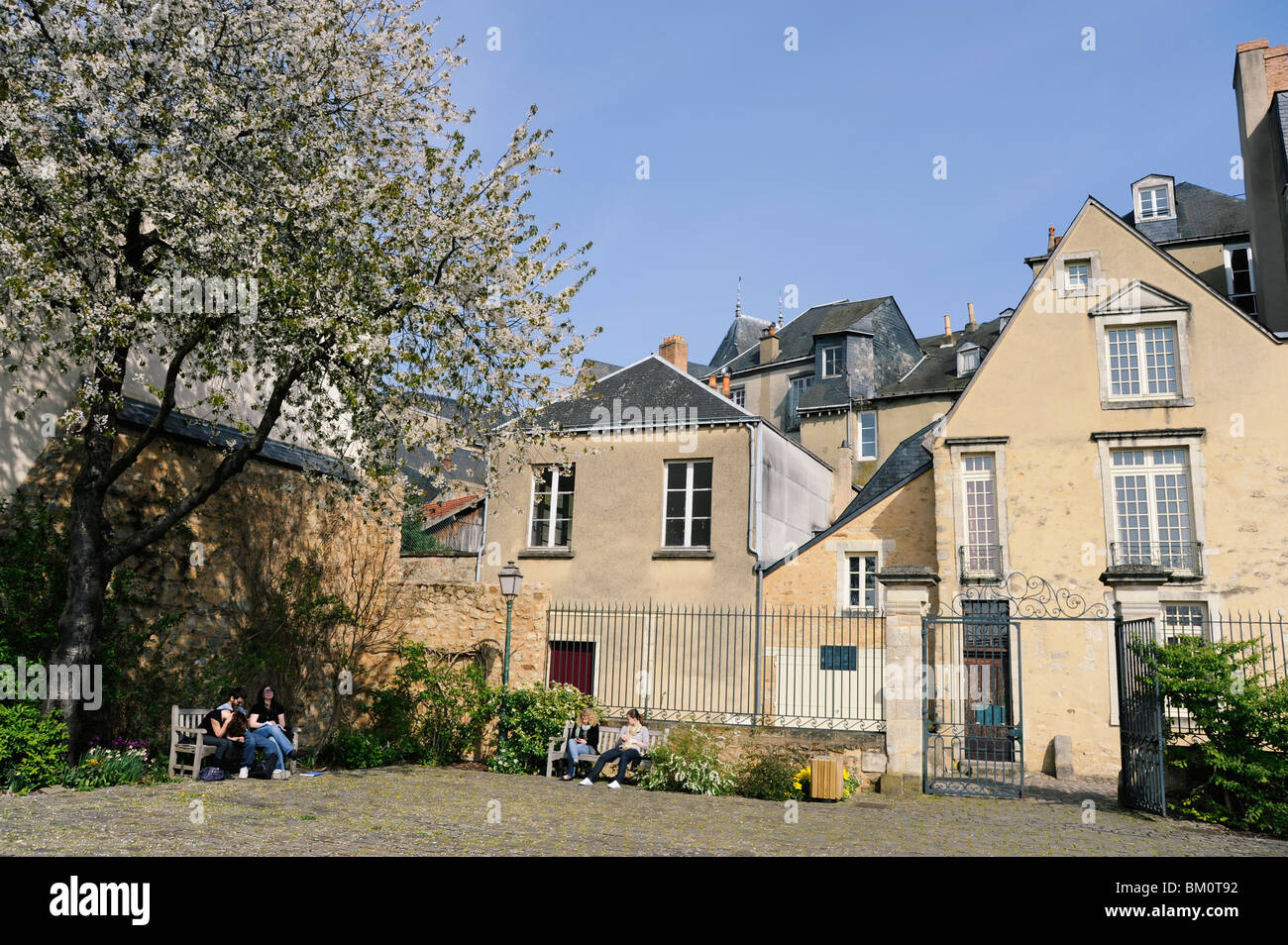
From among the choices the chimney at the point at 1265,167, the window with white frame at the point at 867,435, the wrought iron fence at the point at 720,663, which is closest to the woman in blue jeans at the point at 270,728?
the wrought iron fence at the point at 720,663

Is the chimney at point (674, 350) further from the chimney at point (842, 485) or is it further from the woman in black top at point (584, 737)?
the woman in black top at point (584, 737)

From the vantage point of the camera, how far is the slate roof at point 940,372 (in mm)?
31938

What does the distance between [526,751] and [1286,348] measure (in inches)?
582

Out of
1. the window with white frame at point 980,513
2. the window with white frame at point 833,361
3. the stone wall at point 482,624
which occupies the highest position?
the window with white frame at point 833,361

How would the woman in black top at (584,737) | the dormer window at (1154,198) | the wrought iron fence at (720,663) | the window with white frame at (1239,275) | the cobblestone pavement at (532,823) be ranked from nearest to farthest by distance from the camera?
the cobblestone pavement at (532,823) < the woman in black top at (584,737) < the wrought iron fence at (720,663) < the window with white frame at (1239,275) < the dormer window at (1154,198)

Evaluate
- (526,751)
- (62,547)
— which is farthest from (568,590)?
(62,547)

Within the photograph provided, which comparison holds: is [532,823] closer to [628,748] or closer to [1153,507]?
[628,748]

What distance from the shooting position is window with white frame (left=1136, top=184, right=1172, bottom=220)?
2525 cm

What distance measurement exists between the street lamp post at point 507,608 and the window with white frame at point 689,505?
19.0 feet

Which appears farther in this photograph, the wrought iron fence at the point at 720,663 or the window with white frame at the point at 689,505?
the window with white frame at the point at 689,505

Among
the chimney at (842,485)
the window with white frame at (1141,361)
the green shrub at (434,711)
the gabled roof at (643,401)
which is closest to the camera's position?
the green shrub at (434,711)

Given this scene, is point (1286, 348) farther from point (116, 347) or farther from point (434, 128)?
point (116, 347)

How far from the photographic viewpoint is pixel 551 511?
20891 millimetres
